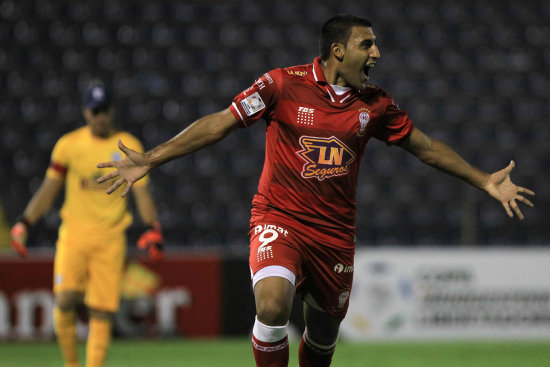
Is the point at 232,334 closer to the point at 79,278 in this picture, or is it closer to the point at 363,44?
the point at 79,278

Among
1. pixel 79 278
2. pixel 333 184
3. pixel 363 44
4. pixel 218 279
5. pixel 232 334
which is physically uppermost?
pixel 363 44

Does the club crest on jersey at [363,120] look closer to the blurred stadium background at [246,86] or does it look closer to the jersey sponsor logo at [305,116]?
the jersey sponsor logo at [305,116]

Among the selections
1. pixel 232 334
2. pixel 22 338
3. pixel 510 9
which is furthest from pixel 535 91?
pixel 22 338

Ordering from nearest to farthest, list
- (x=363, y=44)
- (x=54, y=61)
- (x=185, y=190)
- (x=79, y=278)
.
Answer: (x=363, y=44), (x=79, y=278), (x=185, y=190), (x=54, y=61)

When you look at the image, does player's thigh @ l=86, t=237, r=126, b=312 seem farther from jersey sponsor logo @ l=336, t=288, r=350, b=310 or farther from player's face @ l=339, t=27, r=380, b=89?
player's face @ l=339, t=27, r=380, b=89

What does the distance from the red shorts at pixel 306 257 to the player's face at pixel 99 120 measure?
2534mm

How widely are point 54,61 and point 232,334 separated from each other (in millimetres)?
5891

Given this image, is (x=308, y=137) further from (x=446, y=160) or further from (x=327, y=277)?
(x=446, y=160)

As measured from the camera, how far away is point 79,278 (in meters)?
6.59

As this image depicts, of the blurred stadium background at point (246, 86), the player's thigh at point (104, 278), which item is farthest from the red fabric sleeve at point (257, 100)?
the blurred stadium background at point (246, 86)

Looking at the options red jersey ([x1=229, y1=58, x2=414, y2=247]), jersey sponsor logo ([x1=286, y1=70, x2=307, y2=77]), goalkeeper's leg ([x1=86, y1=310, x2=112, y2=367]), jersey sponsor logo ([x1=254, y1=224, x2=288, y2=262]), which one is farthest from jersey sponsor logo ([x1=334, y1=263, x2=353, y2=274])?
goalkeeper's leg ([x1=86, y1=310, x2=112, y2=367])

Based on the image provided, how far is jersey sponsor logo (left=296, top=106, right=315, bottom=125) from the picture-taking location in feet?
14.8

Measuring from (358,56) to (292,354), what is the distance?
14.4 feet

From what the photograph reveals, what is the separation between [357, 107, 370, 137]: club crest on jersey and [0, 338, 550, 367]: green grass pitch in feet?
11.1
